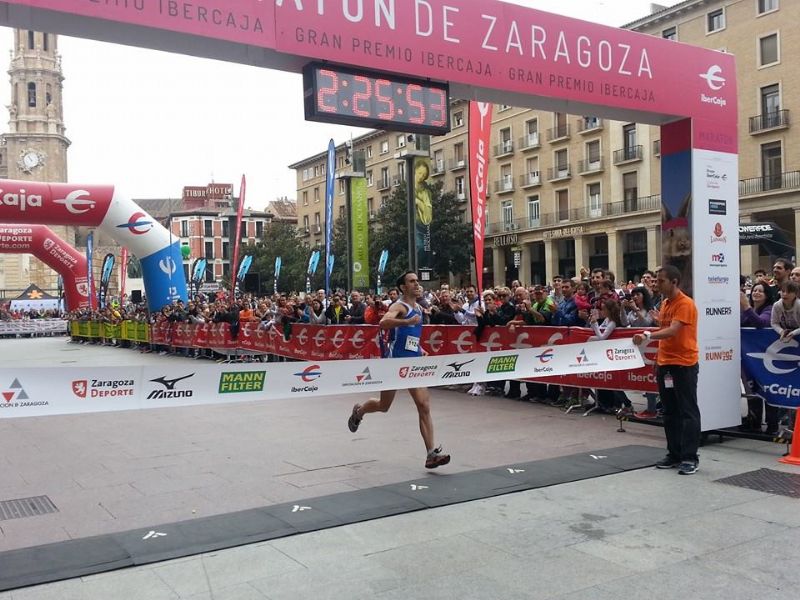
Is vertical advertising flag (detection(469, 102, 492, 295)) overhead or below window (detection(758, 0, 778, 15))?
below

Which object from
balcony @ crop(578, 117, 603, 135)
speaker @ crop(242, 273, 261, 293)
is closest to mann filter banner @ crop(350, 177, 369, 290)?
speaker @ crop(242, 273, 261, 293)

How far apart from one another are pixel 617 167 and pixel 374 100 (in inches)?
1683

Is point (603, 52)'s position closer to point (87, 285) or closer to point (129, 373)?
point (129, 373)

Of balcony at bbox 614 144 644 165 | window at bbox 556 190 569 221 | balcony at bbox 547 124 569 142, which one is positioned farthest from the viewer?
window at bbox 556 190 569 221

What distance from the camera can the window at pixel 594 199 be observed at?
156 ft

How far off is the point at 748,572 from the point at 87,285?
3827cm

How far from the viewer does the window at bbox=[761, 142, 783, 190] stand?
37562 mm

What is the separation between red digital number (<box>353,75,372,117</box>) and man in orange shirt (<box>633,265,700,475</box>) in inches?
124

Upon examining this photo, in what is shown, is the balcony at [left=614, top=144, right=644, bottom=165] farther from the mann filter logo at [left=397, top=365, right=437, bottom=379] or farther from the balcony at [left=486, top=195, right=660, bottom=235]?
the mann filter logo at [left=397, top=365, right=437, bottom=379]

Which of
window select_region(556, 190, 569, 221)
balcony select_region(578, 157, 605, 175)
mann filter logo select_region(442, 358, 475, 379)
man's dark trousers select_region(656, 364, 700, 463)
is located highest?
balcony select_region(578, 157, 605, 175)

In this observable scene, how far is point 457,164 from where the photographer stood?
192 ft

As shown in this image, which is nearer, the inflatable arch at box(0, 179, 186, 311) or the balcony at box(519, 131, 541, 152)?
the inflatable arch at box(0, 179, 186, 311)

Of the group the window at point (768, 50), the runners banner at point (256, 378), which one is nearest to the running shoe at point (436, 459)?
the runners banner at point (256, 378)

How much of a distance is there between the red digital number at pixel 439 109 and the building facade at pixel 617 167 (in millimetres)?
23119
